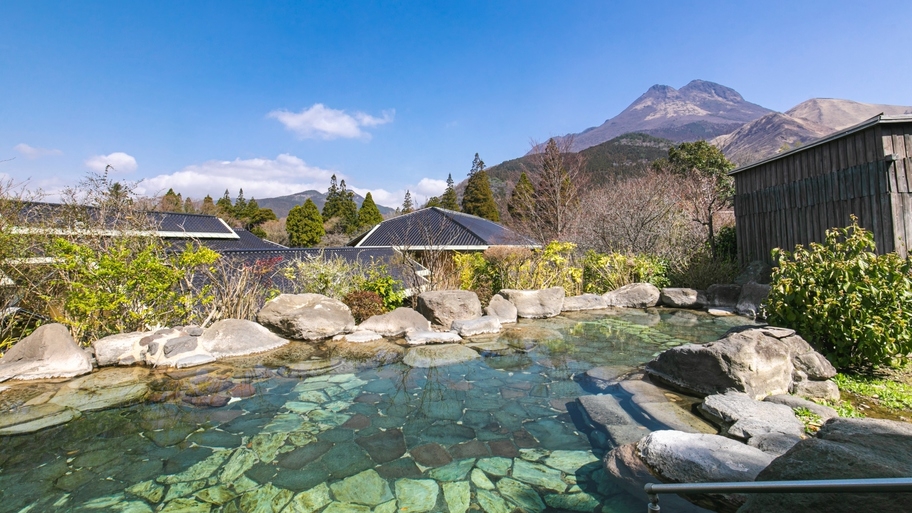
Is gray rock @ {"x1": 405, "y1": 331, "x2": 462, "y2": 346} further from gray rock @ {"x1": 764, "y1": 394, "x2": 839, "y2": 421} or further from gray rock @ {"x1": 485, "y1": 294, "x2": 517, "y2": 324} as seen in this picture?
gray rock @ {"x1": 764, "y1": 394, "x2": 839, "y2": 421}

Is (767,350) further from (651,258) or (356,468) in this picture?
(651,258)

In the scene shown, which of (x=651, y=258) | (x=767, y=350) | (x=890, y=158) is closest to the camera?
(x=767, y=350)

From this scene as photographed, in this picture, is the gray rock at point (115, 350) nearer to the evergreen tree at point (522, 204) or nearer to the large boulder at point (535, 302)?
the large boulder at point (535, 302)

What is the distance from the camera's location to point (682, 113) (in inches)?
3241

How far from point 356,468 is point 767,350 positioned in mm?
3685

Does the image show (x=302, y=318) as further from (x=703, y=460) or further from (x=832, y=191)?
Result: (x=832, y=191)

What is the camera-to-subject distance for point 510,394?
4.44 m

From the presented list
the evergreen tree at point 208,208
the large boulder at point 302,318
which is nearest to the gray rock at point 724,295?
the large boulder at point 302,318

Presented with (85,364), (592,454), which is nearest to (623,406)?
(592,454)

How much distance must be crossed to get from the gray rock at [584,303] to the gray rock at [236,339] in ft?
18.6

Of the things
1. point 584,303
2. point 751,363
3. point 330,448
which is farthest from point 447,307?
point 751,363

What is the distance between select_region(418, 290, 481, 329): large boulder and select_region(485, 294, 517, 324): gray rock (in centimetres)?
44

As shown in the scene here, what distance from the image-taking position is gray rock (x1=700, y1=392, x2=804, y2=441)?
3.06 meters

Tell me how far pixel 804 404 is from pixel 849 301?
1186 mm
